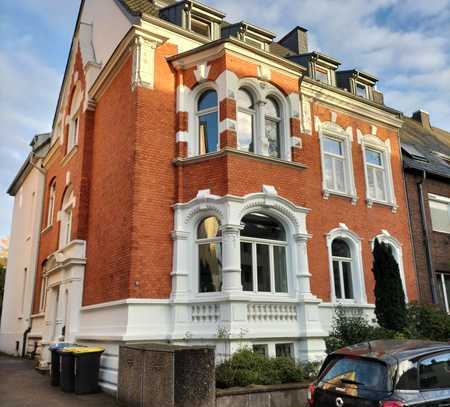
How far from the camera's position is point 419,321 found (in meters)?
13.2

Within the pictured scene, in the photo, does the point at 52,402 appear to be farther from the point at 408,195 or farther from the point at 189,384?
the point at 408,195

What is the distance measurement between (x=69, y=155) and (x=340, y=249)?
34.1ft

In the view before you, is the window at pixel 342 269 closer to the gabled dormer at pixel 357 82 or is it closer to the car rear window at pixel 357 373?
the gabled dormer at pixel 357 82

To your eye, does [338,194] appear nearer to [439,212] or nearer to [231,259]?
[231,259]

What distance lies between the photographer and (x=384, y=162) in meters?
17.0

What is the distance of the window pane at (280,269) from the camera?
39.0 ft

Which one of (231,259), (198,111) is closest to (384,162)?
(198,111)

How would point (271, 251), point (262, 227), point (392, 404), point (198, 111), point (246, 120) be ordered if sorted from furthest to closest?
point (198, 111) → point (246, 120) → point (262, 227) → point (271, 251) → point (392, 404)

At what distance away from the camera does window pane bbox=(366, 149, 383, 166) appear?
16750 millimetres

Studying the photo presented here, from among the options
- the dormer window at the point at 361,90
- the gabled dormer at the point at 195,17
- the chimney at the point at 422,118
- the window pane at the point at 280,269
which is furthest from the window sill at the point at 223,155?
the chimney at the point at 422,118

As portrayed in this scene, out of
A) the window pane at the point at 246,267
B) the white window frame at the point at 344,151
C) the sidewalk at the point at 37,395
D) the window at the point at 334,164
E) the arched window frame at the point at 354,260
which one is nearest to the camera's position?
the sidewalk at the point at 37,395

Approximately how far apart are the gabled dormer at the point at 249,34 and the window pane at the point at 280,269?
6.98 metres

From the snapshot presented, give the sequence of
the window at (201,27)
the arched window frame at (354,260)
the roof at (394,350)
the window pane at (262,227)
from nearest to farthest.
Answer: the roof at (394,350) → the window pane at (262,227) → the arched window frame at (354,260) → the window at (201,27)

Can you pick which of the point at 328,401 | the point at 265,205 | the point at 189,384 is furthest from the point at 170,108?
the point at 328,401
